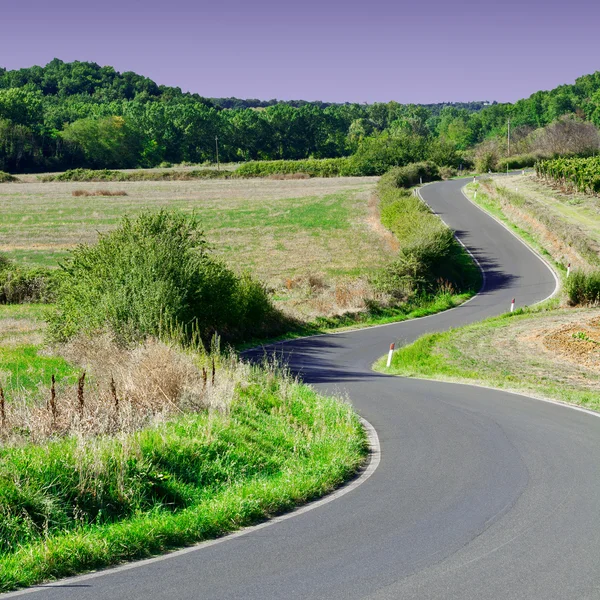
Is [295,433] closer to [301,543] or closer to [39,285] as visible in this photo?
[301,543]

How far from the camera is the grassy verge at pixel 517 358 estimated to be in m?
20.6

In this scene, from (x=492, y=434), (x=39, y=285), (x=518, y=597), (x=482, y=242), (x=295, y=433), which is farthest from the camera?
(x=482, y=242)

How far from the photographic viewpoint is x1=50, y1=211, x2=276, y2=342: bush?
19.9m

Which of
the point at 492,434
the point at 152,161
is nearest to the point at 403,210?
the point at 492,434

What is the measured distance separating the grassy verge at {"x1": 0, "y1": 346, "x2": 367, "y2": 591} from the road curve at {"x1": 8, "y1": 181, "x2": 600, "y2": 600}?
1.37ft

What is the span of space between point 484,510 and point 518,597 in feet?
8.10

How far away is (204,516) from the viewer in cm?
863

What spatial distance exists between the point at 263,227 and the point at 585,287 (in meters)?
29.3

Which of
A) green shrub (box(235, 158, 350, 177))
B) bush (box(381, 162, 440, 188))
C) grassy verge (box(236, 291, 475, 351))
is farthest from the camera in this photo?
green shrub (box(235, 158, 350, 177))

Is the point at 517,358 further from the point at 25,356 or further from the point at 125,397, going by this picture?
the point at 125,397

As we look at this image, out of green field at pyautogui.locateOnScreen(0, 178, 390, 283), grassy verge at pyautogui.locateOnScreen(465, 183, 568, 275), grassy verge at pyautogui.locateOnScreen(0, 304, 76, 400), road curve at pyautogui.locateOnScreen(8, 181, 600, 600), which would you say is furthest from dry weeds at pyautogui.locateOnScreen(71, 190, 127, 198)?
road curve at pyautogui.locateOnScreen(8, 181, 600, 600)

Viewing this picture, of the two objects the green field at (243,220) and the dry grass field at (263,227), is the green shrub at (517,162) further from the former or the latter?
the dry grass field at (263,227)

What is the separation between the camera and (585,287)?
34719 mm

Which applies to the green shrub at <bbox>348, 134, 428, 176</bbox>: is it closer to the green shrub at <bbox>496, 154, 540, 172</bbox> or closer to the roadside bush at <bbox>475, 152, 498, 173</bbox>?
the roadside bush at <bbox>475, 152, 498, 173</bbox>
